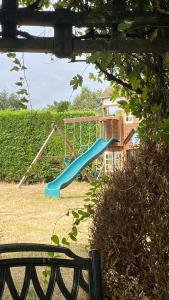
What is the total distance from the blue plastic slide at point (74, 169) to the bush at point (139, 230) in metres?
7.53

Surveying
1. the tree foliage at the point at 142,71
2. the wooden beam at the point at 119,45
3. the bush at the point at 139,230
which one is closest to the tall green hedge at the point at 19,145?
the tree foliage at the point at 142,71

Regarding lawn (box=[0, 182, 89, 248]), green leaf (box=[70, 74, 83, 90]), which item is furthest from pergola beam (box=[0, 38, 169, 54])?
lawn (box=[0, 182, 89, 248])

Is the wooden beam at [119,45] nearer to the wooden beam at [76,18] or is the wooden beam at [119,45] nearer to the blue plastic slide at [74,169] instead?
the wooden beam at [76,18]

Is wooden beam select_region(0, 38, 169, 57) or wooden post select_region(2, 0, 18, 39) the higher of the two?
wooden post select_region(2, 0, 18, 39)

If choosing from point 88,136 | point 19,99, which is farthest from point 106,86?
point 88,136

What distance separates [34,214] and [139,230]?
20.5ft

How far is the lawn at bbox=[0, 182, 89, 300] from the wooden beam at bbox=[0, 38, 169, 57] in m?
1.77

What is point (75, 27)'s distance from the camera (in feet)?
4.92

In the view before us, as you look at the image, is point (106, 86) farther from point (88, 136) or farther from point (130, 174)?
point (88, 136)

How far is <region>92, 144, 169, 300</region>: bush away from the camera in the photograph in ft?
5.73

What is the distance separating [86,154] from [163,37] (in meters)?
8.55

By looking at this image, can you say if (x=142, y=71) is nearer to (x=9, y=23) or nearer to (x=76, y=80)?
(x=76, y=80)

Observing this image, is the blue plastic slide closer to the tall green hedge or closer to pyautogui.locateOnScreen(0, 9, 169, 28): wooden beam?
the tall green hedge

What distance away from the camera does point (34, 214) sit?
7.93m
